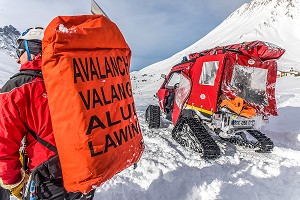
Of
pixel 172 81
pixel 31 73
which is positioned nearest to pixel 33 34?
pixel 31 73

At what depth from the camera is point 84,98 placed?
88.8 inches

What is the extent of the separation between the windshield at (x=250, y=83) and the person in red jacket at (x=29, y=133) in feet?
16.4

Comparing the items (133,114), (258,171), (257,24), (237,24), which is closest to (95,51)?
(133,114)

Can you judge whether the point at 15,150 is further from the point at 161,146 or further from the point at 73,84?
the point at 161,146

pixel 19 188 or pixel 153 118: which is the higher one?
pixel 19 188

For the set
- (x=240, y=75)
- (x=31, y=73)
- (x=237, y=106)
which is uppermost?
(x=31, y=73)

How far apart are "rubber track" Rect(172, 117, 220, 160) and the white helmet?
4.38 metres

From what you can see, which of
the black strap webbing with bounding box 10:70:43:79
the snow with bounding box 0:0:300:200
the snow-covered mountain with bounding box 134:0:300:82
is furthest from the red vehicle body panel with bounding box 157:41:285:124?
the snow-covered mountain with bounding box 134:0:300:82

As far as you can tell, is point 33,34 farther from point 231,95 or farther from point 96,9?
point 231,95

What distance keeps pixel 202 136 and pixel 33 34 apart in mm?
4885

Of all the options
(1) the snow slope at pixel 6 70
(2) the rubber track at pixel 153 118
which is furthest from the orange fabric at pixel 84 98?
(1) the snow slope at pixel 6 70

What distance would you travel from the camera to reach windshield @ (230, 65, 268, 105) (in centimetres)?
668

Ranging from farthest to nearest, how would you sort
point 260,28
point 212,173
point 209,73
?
point 260,28, point 209,73, point 212,173

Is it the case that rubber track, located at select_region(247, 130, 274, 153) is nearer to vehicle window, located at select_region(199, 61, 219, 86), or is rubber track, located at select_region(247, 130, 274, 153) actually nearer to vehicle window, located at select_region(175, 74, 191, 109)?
vehicle window, located at select_region(199, 61, 219, 86)
